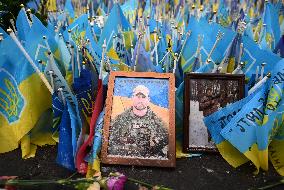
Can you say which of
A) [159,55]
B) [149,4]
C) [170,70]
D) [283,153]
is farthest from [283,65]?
[149,4]

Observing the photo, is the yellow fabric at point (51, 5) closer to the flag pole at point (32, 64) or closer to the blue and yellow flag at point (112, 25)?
the blue and yellow flag at point (112, 25)

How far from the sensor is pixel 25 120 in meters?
3.09

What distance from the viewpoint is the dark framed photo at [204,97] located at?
3.08 meters

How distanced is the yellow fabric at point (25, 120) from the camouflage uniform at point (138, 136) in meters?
0.68

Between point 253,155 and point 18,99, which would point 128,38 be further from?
point 253,155

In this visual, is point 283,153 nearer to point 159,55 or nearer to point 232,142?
point 232,142

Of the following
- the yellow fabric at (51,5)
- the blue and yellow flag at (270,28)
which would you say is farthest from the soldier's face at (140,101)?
the yellow fabric at (51,5)

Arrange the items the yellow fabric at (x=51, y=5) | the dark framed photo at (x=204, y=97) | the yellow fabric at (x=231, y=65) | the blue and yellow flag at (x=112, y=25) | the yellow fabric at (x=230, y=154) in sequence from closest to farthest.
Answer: the yellow fabric at (x=230, y=154) → the dark framed photo at (x=204, y=97) → the yellow fabric at (x=231, y=65) → the blue and yellow flag at (x=112, y=25) → the yellow fabric at (x=51, y=5)

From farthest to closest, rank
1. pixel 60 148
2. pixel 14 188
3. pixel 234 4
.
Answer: pixel 234 4 < pixel 60 148 < pixel 14 188

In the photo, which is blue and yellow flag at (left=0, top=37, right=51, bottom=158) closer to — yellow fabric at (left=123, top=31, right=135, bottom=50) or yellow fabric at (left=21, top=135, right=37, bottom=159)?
yellow fabric at (left=21, top=135, right=37, bottom=159)

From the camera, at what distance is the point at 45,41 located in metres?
3.30

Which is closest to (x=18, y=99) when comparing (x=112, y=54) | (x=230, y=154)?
(x=112, y=54)

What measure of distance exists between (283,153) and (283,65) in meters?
0.67

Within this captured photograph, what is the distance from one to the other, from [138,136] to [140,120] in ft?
0.44
